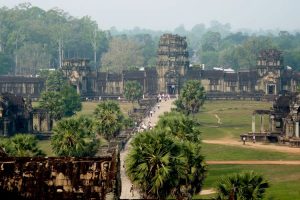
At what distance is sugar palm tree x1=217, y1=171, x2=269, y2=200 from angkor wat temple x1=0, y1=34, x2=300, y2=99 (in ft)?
431

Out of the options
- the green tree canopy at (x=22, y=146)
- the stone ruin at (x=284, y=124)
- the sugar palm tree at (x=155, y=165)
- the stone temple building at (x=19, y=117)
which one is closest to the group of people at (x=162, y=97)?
the stone temple building at (x=19, y=117)

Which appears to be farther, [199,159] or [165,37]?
[165,37]

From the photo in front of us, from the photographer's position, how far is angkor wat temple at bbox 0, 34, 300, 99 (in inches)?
7042

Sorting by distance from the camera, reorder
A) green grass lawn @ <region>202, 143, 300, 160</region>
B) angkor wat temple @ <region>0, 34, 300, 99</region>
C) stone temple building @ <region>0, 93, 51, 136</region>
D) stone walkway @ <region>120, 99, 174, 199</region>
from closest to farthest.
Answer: stone walkway @ <region>120, 99, 174, 199</region> < green grass lawn @ <region>202, 143, 300, 160</region> < stone temple building @ <region>0, 93, 51, 136</region> < angkor wat temple @ <region>0, 34, 300, 99</region>

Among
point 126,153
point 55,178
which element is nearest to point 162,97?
point 126,153

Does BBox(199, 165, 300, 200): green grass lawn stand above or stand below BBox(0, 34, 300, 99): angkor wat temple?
below

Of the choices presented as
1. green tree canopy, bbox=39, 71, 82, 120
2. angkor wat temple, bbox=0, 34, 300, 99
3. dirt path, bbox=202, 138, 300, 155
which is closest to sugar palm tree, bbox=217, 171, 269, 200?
dirt path, bbox=202, 138, 300, 155

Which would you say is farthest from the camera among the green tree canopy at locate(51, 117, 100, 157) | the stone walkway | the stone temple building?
the stone temple building

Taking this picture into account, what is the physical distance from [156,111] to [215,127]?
→ 69.9ft

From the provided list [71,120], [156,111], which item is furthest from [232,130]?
[71,120]

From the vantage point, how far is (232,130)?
388 ft

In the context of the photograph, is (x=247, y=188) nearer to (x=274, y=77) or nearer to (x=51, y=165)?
(x=51, y=165)

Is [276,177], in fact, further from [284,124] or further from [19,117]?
[19,117]

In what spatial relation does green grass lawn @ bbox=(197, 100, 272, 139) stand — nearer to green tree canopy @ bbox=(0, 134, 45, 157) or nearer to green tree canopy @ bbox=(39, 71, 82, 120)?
green tree canopy @ bbox=(39, 71, 82, 120)
